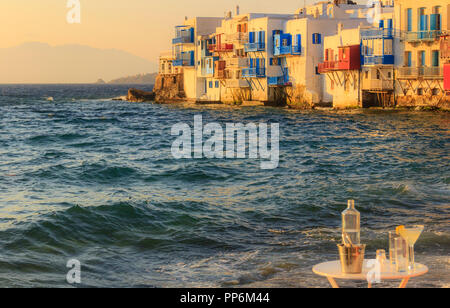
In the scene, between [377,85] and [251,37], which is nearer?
[377,85]

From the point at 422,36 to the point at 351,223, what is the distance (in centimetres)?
4457

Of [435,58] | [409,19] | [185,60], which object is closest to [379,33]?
[409,19]

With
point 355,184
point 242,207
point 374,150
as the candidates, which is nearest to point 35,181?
point 242,207

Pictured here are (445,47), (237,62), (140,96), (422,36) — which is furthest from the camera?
(140,96)

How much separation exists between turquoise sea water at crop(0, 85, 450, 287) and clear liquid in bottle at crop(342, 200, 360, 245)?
256cm

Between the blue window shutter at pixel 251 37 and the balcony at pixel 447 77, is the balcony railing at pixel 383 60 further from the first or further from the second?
the blue window shutter at pixel 251 37

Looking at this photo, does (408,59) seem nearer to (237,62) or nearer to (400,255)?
(237,62)

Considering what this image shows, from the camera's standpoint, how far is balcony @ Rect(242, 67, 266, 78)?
66.6 meters

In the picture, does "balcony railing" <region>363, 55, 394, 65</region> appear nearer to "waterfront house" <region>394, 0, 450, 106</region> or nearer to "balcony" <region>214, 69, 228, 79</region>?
"waterfront house" <region>394, 0, 450, 106</region>

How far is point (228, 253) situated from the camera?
12453 mm

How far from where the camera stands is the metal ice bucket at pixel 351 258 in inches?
281

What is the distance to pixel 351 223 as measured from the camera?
290 inches

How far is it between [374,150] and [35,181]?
1543cm
